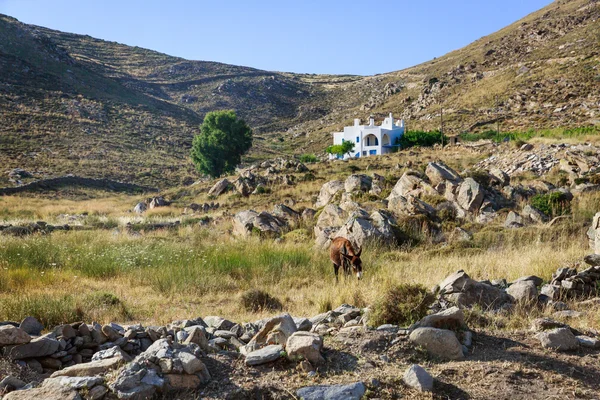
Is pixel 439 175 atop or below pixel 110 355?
atop

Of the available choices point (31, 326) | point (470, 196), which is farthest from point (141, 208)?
point (31, 326)

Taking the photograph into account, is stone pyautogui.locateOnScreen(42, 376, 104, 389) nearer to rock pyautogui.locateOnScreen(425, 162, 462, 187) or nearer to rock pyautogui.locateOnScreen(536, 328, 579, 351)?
rock pyautogui.locateOnScreen(536, 328, 579, 351)

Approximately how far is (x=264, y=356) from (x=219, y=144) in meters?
51.0

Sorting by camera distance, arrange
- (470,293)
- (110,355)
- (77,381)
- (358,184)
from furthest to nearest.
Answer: (358,184) → (470,293) → (110,355) → (77,381)

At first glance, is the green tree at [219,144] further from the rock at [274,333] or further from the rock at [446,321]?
the rock at [446,321]

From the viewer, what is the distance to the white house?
61156 mm

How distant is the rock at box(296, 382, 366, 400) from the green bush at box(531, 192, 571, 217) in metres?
11.9

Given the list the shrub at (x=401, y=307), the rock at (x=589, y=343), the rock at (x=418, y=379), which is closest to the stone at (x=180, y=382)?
the rock at (x=418, y=379)

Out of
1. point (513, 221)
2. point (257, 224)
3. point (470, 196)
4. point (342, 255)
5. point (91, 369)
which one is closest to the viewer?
point (91, 369)

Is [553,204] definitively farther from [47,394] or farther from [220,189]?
[220,189]

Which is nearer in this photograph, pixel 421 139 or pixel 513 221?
pixel 513 221

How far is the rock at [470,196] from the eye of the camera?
14.4m

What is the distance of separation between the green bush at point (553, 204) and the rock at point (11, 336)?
13.2 meters

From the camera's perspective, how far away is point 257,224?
14766mm
